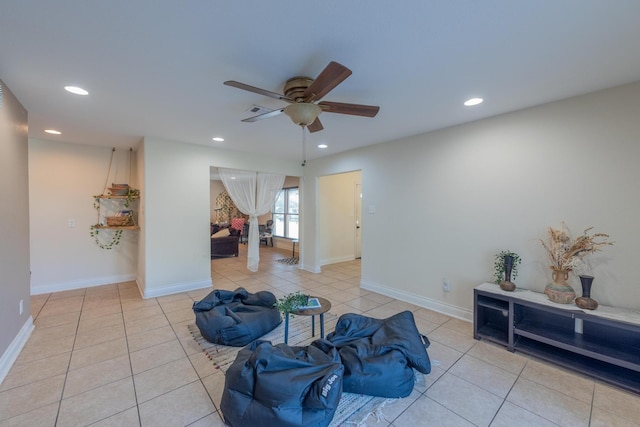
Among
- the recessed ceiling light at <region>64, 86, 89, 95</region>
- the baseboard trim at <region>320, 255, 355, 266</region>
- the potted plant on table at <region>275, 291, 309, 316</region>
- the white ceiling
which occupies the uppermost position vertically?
the white ceiling

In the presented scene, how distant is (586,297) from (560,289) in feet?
0.54

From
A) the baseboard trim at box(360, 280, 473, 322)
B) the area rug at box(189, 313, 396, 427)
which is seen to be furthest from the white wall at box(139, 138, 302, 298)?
the baseboard trim at box(360, 280, 473, 322)

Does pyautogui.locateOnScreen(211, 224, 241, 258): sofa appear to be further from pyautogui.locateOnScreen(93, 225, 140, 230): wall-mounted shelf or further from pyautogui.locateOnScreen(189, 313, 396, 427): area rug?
pyautogui.locateOnScreen(189, 313, 396, 427): area rug

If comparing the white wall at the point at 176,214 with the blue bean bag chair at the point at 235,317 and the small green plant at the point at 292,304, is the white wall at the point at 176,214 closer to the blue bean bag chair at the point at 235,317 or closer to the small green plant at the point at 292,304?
the blue bean bag chair at the point at 235,317

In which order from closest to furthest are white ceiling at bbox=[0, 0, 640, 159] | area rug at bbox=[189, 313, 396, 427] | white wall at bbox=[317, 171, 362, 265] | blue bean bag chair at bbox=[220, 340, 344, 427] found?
white ceiling at bbox=[0, 0, 640, 159], blue bean bag chair at bbox=[220, 340, 344, 427], area rug at bbox=[189, 313, 396, 427], white wall at bbox=[317, 171, 362, 265]

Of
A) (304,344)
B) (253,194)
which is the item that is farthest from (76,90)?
(253,194)

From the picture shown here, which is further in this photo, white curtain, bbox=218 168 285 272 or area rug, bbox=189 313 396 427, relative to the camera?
white curtain, bbox=218 168 285 272

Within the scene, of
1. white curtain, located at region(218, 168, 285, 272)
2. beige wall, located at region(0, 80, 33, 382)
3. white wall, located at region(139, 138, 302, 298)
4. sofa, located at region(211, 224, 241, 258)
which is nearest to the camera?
beige wall, located at region(0, 80, 33, 382)

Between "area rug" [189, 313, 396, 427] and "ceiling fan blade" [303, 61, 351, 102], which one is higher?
"ceiling fan blade" [303, 61, 351, 102]

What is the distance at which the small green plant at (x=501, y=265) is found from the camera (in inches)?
109

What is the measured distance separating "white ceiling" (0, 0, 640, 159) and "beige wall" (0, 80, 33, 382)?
278 mm

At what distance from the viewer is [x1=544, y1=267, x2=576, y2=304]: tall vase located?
228 cm

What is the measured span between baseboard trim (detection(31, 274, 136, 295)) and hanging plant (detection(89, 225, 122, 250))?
0.55 metres

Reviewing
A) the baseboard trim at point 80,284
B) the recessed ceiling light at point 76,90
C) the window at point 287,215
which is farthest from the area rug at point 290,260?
the recessed ceiling light at point 76,90
